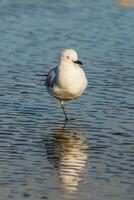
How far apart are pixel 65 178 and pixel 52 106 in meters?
3.92

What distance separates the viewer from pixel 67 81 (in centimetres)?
1273

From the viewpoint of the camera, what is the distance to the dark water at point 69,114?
912 cm

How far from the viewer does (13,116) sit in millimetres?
12414

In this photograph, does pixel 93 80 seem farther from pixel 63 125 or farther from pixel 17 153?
pixel 17 153

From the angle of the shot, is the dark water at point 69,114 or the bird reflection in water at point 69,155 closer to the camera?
the dark water at point 69,114

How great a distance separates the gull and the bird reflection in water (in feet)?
2.54

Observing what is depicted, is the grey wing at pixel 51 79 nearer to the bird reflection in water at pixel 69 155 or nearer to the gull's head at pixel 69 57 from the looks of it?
the gull's head at pixel 69 57

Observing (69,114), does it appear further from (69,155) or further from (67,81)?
(69,155)

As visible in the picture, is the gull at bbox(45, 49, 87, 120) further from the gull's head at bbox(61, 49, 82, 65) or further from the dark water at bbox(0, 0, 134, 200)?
the dark water at bbox(0, 0, 134, 200)

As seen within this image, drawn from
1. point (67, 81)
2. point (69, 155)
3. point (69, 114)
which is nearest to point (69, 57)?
point (67, 81)

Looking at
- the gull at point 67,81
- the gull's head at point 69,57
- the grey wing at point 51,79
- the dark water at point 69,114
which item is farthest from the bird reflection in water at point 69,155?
the gull's head at point 69,57

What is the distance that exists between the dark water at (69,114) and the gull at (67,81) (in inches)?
10.2

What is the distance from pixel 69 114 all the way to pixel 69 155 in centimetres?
235

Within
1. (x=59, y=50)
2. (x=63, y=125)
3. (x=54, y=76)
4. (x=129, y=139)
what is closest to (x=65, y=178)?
(x=129, y=139)
